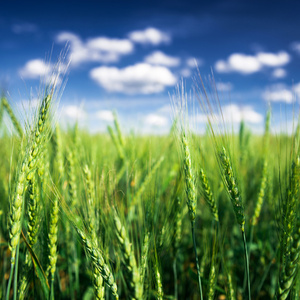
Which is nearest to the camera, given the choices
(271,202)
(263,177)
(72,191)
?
(72,191)

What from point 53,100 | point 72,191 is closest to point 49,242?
point 72,191

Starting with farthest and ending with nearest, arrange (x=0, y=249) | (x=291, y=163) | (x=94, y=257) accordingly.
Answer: (x=0, y=249) → (x=291, y=163) → (x=94, y=257)

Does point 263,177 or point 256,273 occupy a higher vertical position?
point 263,177

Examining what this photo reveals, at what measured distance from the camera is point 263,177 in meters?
1.84

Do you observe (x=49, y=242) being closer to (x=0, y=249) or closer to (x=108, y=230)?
(x=108, y=230)

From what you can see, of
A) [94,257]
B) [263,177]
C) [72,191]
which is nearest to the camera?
[94,257]

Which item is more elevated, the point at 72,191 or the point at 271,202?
the point at 72,191

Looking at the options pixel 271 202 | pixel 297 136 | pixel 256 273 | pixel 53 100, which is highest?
pixel 53 100

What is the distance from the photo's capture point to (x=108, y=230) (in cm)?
133

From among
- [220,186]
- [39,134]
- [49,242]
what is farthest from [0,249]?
[220,186]

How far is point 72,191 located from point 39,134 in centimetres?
56

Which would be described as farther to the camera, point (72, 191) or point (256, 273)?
point (256, 273)

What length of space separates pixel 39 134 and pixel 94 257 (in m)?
0.66

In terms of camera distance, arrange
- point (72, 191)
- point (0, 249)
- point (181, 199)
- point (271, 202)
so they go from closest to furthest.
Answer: point (181, 199)
point (72, 191)
point (271, 202)
point (0, 249)
